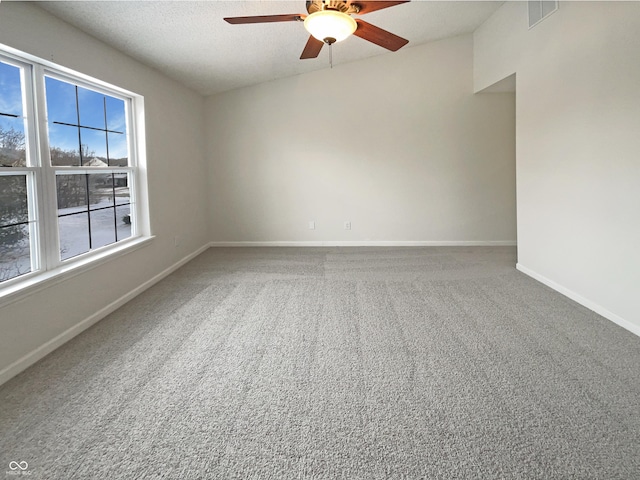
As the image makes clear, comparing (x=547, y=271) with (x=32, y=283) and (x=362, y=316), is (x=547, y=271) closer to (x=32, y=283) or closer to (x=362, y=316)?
(x=362, y=316)

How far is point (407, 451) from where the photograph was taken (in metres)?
1.76

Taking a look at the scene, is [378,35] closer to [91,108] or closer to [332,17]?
[332,17]

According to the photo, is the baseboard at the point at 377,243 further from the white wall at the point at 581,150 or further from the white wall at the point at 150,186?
the white wall at the point at 581,150

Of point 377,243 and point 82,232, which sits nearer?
point 82,232

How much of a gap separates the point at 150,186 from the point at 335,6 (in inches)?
112

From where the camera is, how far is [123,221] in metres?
4.17

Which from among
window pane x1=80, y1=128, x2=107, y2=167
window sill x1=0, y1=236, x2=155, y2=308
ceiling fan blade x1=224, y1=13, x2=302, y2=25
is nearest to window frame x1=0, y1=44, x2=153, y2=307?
window sill x1=0, y1=236, x2=155, y2=308

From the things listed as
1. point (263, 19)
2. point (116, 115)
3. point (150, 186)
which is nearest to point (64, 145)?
point (116, 115)

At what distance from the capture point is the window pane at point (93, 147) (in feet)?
11.6

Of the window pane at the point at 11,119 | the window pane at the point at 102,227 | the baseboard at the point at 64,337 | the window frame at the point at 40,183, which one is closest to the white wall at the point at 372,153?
the baseboard at the point at 64,337

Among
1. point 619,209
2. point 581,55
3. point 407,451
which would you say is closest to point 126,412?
point 407,451

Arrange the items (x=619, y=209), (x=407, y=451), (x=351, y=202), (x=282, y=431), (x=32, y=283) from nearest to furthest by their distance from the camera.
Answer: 1. (x=407, y=451)
2. (x=282, y=431)
3. (x=32, y=283)
4. (x=619, y=209)
5. (x=351, y=202)

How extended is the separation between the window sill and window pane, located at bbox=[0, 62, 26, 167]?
0.76 m

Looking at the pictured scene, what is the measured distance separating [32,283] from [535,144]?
4558 millimetres
